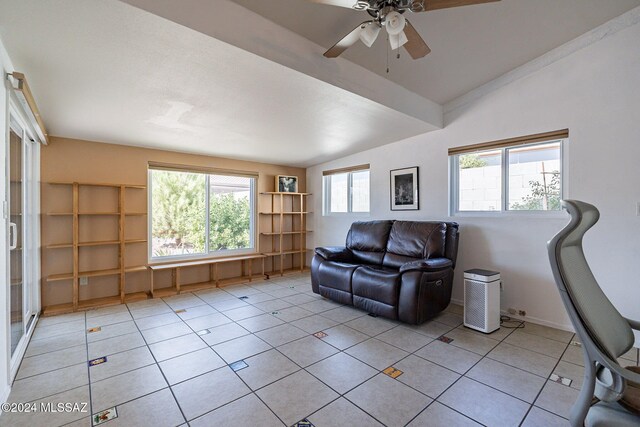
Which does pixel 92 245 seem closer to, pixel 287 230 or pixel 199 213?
pixel 199 213

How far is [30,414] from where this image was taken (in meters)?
1.76

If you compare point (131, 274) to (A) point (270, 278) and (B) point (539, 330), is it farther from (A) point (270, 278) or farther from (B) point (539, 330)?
(B) point (539, 330)

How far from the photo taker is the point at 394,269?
146 inches

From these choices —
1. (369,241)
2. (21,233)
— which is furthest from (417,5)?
(21,233)

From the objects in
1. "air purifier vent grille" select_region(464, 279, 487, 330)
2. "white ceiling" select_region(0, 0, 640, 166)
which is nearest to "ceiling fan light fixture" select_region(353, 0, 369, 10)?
"white ceiling" select_region(0, 0, 640, 166)

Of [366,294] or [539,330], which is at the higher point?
[366,294]

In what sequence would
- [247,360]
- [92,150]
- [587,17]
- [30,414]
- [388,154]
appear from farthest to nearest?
[388,154], [92,150], [587,17], [247,360], [30,414]

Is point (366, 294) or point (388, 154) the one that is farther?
point (388, 154)

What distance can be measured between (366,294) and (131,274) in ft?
11.2

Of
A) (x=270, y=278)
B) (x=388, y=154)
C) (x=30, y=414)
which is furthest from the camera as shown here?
(x=270, y=278)

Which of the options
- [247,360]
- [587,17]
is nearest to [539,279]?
[587,17]

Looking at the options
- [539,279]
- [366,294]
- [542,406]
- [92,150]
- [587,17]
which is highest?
[587,17]

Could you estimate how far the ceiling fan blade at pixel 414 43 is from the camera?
1.85m

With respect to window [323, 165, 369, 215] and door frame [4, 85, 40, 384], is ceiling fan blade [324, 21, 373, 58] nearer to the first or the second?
door frame [4, 85, 40, 384]
